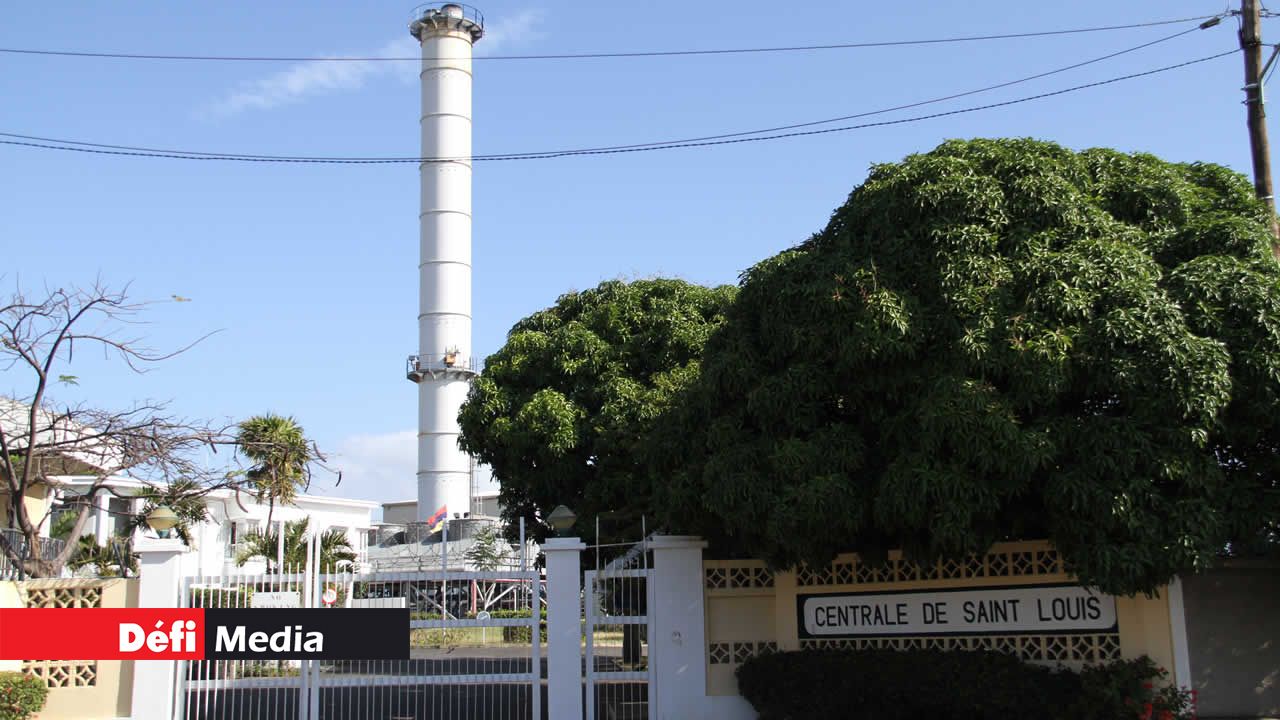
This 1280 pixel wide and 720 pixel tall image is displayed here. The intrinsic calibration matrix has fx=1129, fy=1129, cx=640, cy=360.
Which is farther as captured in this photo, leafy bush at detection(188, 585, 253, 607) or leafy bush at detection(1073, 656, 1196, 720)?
leafy bush at detection(188, 585, 253, 607)

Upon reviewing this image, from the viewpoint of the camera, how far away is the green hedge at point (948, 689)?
10867mm

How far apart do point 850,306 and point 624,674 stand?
16.3ft

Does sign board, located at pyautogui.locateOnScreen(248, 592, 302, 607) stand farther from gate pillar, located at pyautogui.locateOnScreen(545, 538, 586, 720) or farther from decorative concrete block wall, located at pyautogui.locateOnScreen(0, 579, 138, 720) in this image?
gate pillar, located at pyautogui.locateOnScreen(545, 538, 586, 720)

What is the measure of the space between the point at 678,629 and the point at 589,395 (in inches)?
318

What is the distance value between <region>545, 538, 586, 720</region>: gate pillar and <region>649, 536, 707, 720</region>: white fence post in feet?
2.81

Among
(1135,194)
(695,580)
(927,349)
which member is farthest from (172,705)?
(1135,194)

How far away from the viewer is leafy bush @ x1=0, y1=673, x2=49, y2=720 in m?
12.2

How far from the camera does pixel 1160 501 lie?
10.2 meters

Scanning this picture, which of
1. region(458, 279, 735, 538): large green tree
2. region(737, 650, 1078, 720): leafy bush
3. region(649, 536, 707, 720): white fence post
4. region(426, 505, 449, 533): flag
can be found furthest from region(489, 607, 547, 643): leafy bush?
region(426, 505, 449, 533): flag

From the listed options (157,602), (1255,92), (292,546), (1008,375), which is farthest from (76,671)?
(292,546)

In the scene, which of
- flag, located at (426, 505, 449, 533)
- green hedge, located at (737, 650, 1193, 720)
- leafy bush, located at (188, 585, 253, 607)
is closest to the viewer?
green hedge, located at (737, 650, 1193, 720)

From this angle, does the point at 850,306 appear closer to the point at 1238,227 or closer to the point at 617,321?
the point at 1238,227

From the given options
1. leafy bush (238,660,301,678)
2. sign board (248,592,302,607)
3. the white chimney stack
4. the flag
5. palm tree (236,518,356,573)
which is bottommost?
leafy bush (238,660,301,678)

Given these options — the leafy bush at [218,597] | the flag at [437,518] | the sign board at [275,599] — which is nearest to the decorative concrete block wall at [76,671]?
the leafy bush at [218,597]
